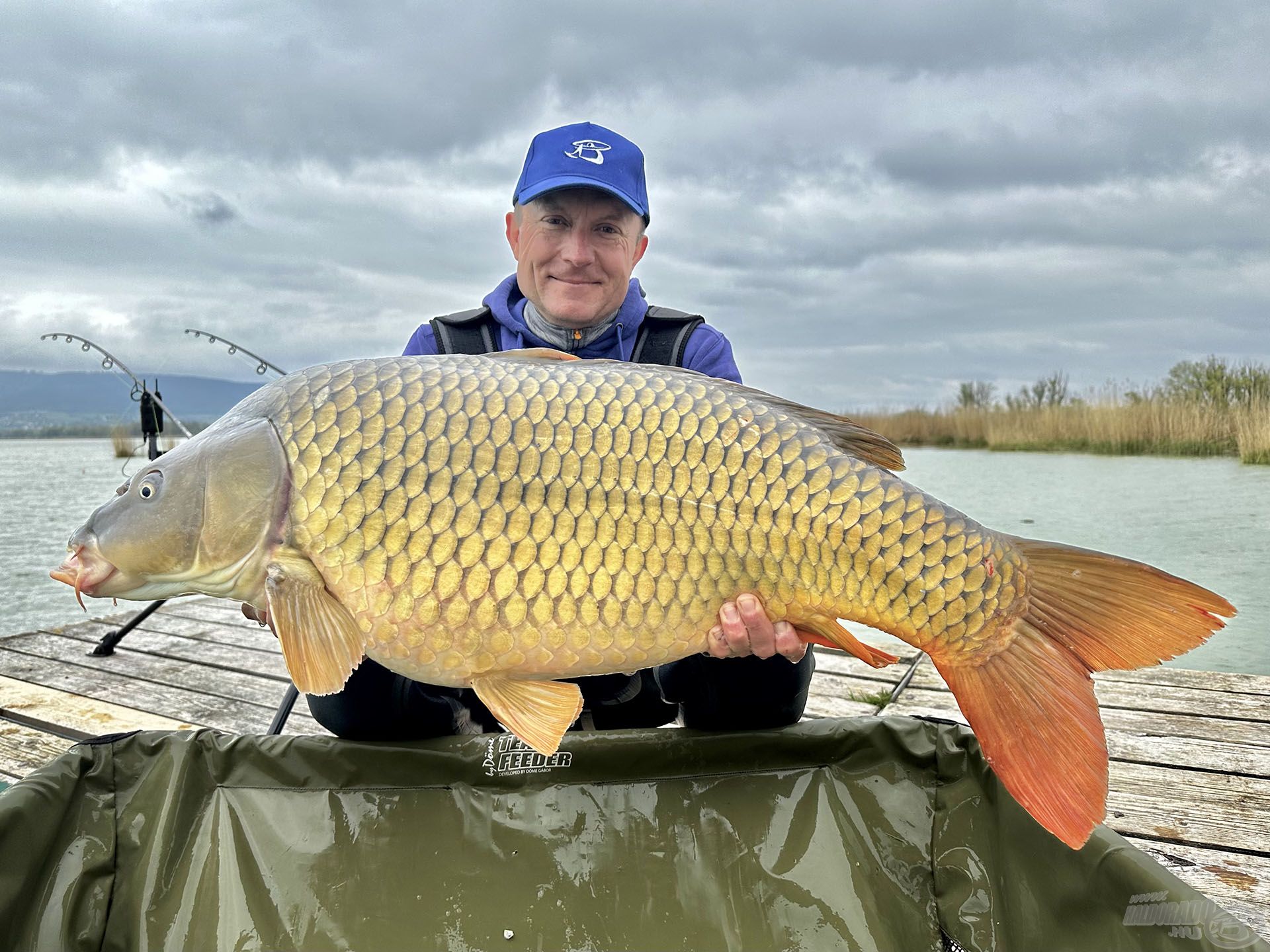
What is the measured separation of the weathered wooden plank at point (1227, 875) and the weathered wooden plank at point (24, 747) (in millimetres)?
2083

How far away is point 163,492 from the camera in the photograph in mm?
1185

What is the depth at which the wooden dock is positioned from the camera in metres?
1.44

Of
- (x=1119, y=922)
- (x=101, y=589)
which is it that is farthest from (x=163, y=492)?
(x=1119, y=922)

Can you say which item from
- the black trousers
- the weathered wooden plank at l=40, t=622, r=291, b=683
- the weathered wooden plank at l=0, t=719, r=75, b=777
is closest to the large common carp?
the black trousers

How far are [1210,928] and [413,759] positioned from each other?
3.48 ft

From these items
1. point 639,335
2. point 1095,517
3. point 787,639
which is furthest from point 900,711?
point 1095,517

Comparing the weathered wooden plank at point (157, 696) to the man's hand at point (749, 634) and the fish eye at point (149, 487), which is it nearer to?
the fish eye at point (149, 487)

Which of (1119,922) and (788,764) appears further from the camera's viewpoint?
(788,764)

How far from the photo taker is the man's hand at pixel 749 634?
118 cm

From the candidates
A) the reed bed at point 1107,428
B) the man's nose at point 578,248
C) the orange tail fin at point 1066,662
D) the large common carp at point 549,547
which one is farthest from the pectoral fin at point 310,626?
the reed bed at point 1107,428

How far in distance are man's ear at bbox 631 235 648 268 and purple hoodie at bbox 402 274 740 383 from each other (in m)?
0.07

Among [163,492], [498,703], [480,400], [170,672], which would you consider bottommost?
[170,672]

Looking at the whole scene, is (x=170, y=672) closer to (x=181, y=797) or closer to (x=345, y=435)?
(x=181, y=797)

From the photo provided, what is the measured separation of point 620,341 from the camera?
1.90 metres
